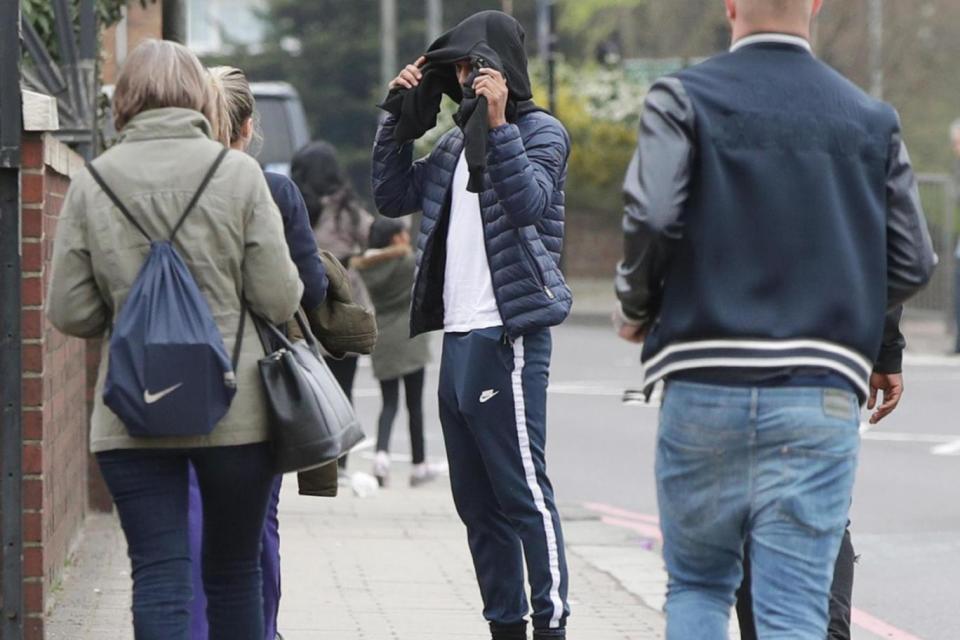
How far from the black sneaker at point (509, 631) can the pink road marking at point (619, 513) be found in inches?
169

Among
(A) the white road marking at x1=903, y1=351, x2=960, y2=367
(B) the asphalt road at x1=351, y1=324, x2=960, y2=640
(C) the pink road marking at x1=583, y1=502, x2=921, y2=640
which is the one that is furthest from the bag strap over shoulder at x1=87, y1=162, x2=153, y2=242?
(A) the white road marking at x1=903, y1=351, x2=960, y2=367

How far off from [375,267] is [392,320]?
0.33 meters

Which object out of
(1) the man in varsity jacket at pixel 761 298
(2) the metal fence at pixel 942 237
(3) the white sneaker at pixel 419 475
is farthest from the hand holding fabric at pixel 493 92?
(2) the metal fence at pixel 942 237

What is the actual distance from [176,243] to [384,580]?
11.5ft

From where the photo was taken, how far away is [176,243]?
13.7 feet

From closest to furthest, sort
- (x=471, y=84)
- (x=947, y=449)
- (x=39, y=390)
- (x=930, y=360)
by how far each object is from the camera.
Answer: (x=471, y=84) → (x=39, y=390) → (x=947, y=449) → (x=930, y=360)

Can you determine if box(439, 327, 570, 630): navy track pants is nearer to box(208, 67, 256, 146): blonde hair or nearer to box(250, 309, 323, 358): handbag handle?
box(208, 67, 256, 146): blonde hair

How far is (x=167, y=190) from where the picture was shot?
4.19 meters

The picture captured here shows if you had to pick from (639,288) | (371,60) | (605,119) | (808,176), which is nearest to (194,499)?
(639,288)

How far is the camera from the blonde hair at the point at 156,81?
14.1ft

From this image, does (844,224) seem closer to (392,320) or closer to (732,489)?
(732,489)

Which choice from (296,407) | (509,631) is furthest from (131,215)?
(509,631)

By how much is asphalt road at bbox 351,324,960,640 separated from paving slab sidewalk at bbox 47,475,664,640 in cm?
90

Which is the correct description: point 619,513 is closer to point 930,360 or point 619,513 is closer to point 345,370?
point 345,370
